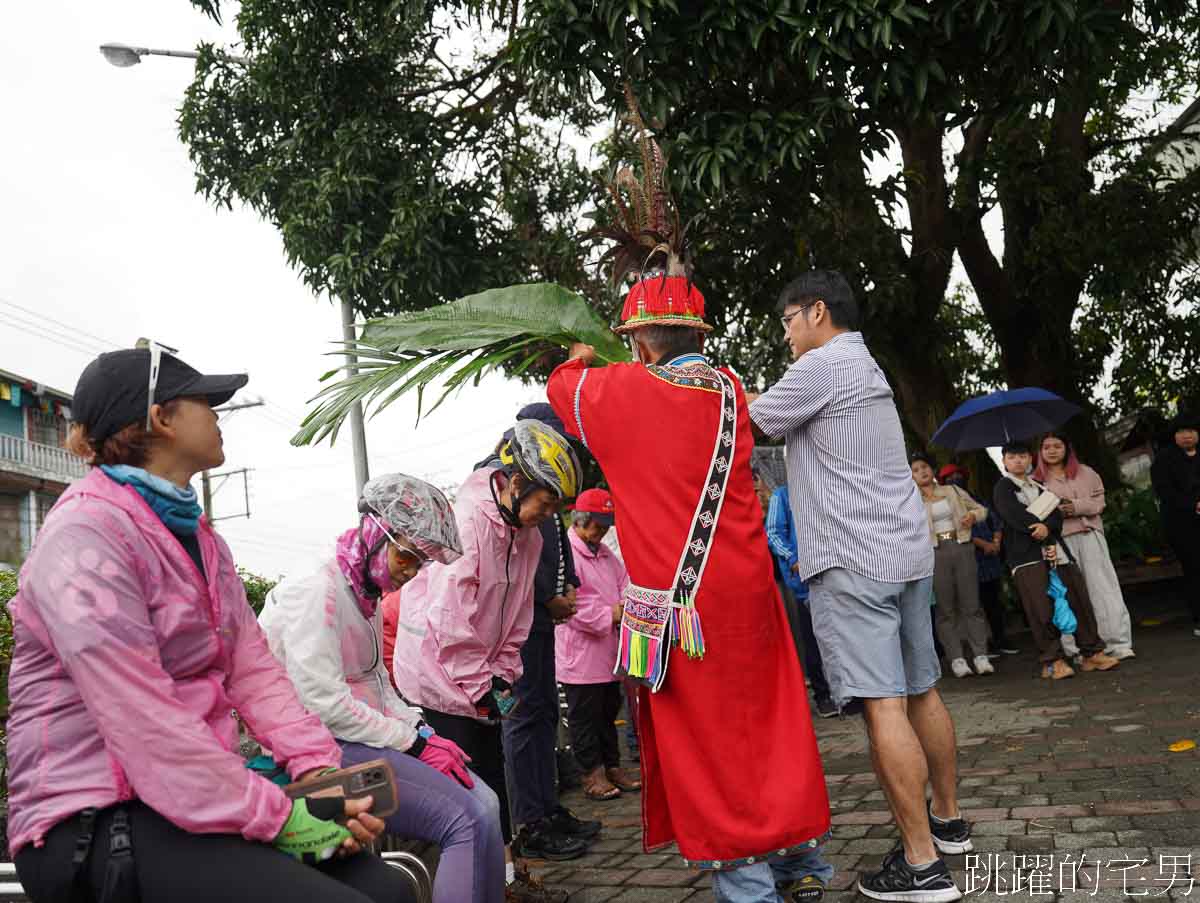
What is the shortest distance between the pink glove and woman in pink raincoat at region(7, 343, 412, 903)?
3.59ft

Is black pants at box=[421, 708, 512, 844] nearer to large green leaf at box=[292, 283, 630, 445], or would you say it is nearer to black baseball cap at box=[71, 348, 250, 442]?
large green leaf at box=[292, 283, 630, 445]

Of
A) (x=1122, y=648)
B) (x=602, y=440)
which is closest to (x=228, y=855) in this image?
(x=602, y=440)

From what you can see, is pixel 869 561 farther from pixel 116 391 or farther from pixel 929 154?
pixel 929 154

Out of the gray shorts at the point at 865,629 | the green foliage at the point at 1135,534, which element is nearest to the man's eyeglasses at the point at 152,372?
the gray shorts at the point at 865,629

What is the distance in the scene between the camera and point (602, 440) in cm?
357

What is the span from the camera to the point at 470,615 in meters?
4.21

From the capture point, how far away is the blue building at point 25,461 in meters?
27.8

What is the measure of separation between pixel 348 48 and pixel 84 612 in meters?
9.94

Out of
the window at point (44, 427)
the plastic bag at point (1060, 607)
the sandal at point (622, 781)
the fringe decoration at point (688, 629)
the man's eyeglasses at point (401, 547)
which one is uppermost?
the window at point (44, 427)

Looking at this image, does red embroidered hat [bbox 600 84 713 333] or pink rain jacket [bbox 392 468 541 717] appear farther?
pink rain jacket [bbox 392 468 541 717]

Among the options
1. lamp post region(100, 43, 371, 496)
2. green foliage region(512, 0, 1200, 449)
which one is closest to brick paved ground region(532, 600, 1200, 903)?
green foliage region(512, 0, 1200, 449)

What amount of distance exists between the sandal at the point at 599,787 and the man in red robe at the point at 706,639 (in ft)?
9.56

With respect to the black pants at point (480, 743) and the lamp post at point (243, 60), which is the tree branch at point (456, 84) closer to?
the lamp post at point (243, 60)

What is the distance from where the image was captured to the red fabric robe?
3.38 m
